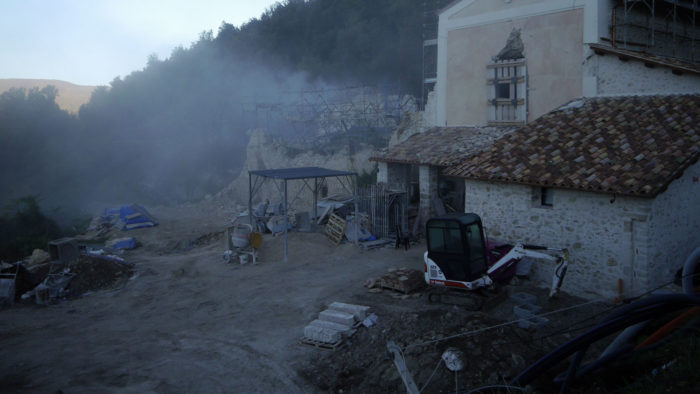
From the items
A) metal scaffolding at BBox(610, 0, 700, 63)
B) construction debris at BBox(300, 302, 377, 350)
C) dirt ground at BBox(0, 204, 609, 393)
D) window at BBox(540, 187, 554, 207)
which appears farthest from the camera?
metal scaffolding at BBox(610, 0, 700, 63)

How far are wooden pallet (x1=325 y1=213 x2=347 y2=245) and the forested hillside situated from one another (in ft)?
51.1

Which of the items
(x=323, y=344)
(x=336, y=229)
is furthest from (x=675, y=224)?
(x=336, y=229)

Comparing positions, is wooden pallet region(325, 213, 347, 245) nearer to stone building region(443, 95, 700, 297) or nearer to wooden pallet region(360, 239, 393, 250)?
wooden pallet region(360, 239, 393, 250)

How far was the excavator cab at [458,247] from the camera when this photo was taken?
955cm

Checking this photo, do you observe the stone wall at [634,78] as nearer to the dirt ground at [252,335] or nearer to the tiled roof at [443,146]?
the tiled roof at [443,146]

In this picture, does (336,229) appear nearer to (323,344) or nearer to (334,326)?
(334,326)

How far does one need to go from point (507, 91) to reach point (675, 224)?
7.95 meters

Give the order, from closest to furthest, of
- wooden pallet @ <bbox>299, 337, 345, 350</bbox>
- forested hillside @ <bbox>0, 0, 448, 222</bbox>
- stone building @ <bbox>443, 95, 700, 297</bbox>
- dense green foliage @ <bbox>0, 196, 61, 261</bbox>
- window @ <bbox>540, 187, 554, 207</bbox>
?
1. wooden pallet @ <bbox>299, 337, 345, 350</bbox>
2. stone building @ <bbox>443, 95, 700, 297</bbox>
3. window @ <bbox>540, 187, 554, 207</bbox>
4. dense green foliage @ <bbox>0, 196, 61, 261</bbox>
5. forested hillside @ <bbox>0, 0, 448, 222</bbox>

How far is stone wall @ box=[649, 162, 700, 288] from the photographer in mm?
9711

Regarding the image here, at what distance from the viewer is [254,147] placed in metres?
30.8

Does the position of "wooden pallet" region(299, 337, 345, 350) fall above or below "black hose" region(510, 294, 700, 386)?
below

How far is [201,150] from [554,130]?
3351cm

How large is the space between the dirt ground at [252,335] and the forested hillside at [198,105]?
756 inches

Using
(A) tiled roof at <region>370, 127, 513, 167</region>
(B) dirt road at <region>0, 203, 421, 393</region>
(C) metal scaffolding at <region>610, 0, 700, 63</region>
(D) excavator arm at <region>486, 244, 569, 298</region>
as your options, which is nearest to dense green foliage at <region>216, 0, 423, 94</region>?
(A) tiled roof at <region>370, 127, 513, 167</region>
